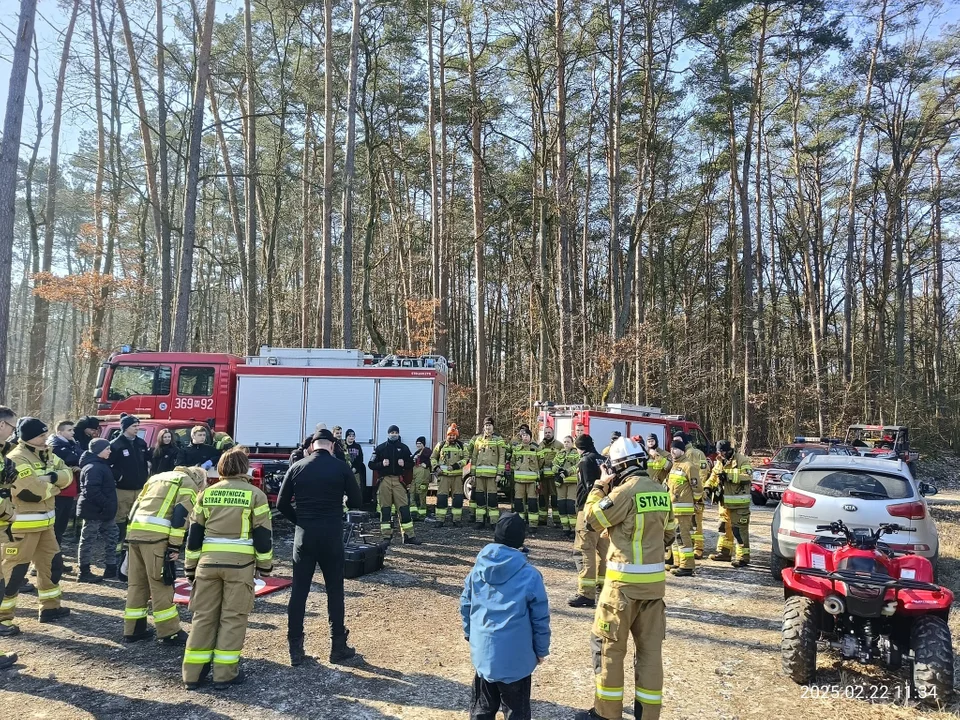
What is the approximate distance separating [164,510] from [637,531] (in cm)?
394

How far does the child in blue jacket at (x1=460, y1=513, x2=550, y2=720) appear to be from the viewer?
3248mm

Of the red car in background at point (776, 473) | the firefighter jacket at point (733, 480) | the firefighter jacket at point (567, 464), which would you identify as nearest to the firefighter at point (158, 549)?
the firefighter jacket at point (567, 464)

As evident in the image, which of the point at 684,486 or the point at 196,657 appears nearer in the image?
the point at 196,657

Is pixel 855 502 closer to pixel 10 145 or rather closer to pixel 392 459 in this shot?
pixel 392 459

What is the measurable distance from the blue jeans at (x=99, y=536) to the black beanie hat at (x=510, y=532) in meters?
5.88

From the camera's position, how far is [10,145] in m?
8.41

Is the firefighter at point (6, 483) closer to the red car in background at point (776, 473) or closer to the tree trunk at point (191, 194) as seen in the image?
the tree trunk at point (191, 194)

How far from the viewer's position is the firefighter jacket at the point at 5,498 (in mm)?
5107

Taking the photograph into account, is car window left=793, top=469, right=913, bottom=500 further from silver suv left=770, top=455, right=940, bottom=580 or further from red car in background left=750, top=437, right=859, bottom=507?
red car in background left=750, top=437, right=859, bottom=507

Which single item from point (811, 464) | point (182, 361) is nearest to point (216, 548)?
point (811, 464)

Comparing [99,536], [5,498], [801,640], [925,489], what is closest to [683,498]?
[925,489]

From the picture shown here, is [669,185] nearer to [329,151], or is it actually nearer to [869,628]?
[329,151]

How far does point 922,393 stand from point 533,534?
25404 mm

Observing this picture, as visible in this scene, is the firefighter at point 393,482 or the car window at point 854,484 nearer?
the car window at point 854,484
